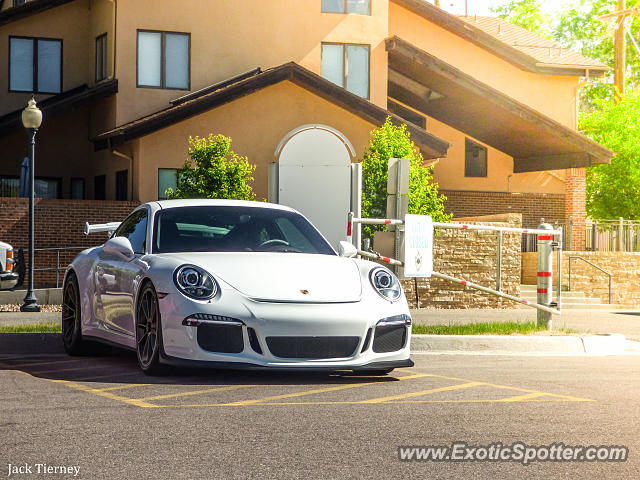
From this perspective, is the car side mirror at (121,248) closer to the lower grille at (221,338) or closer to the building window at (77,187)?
the lower grille at (221,338)

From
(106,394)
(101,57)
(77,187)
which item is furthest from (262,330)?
(77,187)

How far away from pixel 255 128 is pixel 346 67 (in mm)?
4271

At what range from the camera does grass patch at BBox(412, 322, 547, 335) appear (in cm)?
1296

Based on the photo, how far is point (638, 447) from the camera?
599 cm

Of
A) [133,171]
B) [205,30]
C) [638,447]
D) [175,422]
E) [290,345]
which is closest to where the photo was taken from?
[638,447]

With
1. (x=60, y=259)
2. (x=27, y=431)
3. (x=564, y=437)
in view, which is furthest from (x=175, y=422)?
(x=60, y=259)

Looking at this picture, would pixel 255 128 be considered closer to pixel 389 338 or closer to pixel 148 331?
pixel 148 331

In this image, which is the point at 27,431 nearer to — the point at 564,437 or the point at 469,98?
the point at 564,437

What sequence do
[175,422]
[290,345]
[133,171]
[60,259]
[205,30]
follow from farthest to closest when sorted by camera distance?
[205,30]
[133,171]
[60,259]
[290,345]
[175,422]

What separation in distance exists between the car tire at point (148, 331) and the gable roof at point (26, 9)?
23.3m

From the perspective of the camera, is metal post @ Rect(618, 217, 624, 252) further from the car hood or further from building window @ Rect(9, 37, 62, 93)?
the car hood

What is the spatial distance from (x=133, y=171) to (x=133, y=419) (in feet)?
67.9

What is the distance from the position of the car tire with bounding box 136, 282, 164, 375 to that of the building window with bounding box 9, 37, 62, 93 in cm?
2341
